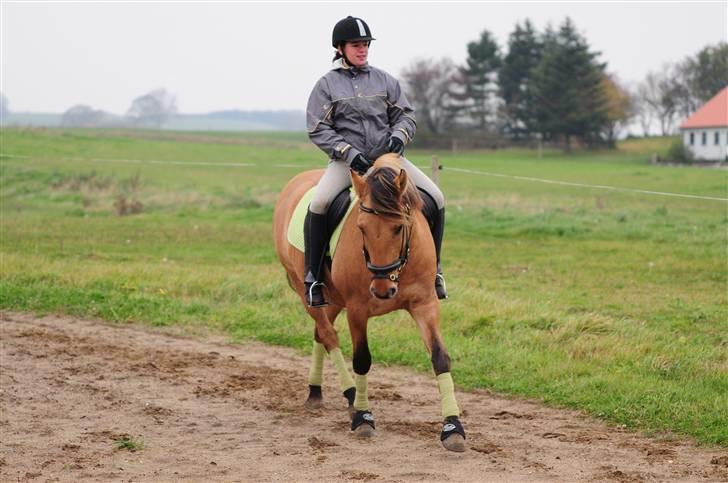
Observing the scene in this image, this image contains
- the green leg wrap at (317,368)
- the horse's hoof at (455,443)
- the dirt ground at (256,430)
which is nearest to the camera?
the dirt ground at (256,430)

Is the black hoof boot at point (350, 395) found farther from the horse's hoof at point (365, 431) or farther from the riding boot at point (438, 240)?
the riding boot at point (438, 240)

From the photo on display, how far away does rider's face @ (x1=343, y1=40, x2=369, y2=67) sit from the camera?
22.2ft

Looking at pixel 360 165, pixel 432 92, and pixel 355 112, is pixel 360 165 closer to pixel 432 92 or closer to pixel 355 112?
pixel 355 112

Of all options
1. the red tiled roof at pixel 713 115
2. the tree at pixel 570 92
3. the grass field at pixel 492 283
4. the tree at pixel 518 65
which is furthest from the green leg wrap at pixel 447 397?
the tree at pixel 518 65

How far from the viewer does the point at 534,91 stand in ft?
224

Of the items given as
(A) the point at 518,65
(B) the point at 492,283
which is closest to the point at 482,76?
(A) the point at 518,65

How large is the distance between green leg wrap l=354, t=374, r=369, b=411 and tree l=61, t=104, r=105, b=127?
4752 inches

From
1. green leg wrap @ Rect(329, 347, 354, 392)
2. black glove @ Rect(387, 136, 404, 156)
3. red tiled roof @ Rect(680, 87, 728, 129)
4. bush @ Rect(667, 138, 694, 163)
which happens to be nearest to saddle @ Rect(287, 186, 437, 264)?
black glove @ Rect(387, 136, 404, 156)

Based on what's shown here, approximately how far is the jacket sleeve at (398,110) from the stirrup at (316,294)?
127cm

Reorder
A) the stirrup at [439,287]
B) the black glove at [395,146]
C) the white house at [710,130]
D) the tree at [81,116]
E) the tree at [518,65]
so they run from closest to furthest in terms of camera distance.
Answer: the black glove at [395,146] < the stirrup at [439,287] < the white house at [710,130] < the tree at [518,65] < the tree at [81,116]

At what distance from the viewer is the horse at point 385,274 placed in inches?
229

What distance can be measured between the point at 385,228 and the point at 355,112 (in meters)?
1.32

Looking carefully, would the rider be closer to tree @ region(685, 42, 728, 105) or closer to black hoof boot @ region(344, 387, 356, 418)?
black hoof boot @ region(344, 387, 356, 418)

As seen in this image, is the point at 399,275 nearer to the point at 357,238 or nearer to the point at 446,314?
the point at 357,238
